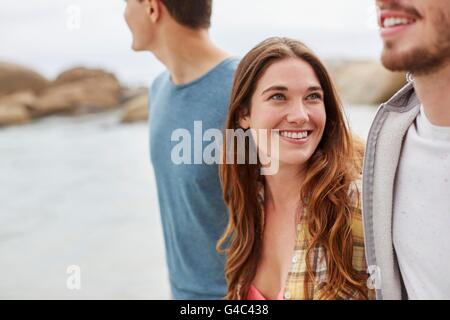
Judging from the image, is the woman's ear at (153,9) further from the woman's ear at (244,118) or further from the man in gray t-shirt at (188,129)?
the woman's ear at (244,118)

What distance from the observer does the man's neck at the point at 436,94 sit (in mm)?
635

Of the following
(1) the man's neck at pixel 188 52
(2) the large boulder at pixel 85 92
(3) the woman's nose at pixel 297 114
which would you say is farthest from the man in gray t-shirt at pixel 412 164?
(2) the large boulder at pixel 85 92

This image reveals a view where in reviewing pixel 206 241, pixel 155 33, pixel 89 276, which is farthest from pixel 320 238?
pixel 89 276

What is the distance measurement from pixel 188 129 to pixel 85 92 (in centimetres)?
411

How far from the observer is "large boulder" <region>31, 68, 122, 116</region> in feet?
16.2

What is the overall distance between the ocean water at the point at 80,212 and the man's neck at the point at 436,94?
16.9 inches

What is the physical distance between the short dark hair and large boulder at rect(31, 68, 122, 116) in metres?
3.86

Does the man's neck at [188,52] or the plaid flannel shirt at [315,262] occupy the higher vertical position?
the man's neck at [188,52]

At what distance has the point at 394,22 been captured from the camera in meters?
0.63

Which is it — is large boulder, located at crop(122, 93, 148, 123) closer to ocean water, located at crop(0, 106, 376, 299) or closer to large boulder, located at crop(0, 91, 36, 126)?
ocean water, located at crop(0, 106, 376, 299)

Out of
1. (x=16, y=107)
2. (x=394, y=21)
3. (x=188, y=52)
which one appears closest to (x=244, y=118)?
(x=188, y=52)

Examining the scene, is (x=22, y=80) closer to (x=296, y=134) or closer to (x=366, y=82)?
(x=366, y=82)
